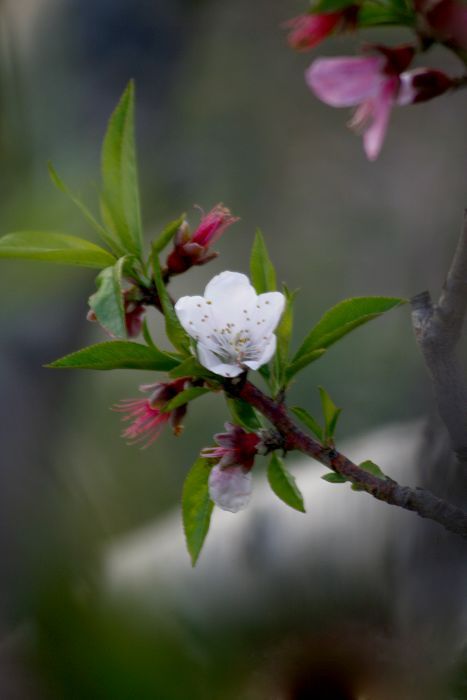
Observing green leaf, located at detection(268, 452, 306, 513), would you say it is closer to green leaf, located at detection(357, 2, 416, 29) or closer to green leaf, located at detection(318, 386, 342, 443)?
green leaf, located at detection(318, 386, 342, 443)

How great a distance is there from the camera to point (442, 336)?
278 millimetres

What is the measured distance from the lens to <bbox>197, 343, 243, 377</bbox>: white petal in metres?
0.27

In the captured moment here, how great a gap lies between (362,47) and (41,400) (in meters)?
0.81

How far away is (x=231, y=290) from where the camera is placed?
290 millimetres

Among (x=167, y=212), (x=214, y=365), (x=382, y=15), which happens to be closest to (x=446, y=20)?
(x=382, y=15)

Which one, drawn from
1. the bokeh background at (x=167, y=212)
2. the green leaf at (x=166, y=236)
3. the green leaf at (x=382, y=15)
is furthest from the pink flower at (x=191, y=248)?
the bokeh background at (x=167, y=212)

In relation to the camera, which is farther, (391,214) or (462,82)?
(391,214)

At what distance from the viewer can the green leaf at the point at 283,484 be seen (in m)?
0.30

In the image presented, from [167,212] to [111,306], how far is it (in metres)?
0.88

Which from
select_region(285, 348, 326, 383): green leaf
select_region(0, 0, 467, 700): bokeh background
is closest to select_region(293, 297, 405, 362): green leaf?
select_region(285, 348, 326, 383): green leaf

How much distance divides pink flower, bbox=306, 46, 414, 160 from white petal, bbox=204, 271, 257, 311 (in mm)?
71

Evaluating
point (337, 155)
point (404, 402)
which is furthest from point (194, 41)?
point (404, 402)

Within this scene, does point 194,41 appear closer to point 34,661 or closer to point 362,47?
point 34,661

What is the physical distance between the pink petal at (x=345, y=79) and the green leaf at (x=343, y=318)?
2.6 inches
